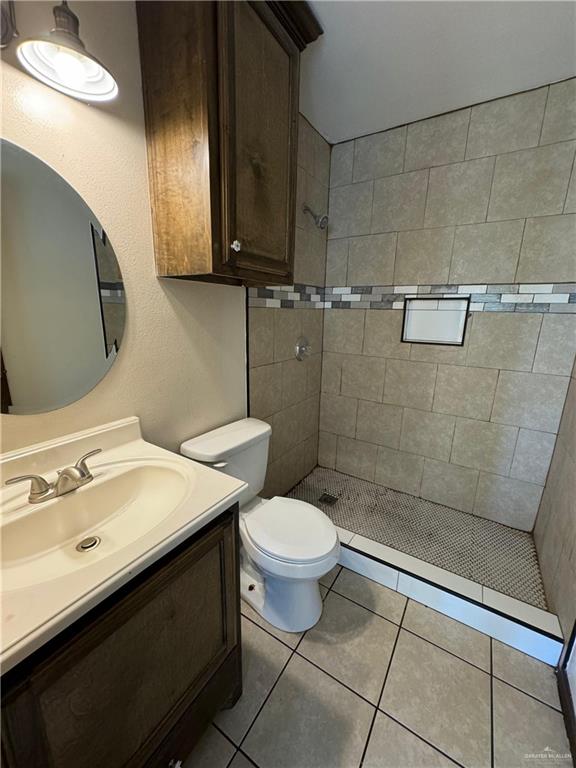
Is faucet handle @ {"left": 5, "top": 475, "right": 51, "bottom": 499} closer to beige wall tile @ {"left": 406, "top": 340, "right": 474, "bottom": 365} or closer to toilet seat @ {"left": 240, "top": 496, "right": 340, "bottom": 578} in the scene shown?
toilet seat @ {"left": 240, "top": 496, "right": 340, "bottom": 578}

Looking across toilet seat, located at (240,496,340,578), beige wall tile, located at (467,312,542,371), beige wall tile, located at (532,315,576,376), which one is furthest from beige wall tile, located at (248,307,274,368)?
beige wall tile, located at (532,315,576,376)

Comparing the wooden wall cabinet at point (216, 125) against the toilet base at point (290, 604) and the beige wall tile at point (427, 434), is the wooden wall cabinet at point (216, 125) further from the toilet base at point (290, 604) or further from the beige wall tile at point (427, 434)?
the beige wall tile at point (427, 434)

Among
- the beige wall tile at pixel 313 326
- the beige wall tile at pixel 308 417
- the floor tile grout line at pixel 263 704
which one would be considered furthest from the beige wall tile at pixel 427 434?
the floor tile grout line at pixel 263 704

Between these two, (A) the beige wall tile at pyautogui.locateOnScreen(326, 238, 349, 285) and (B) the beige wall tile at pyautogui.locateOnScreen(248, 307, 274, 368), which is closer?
(B) the beige wall tile at pyautogui.locateOnScreen(248, 307, 274, 368)

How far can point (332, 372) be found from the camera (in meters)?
2.25

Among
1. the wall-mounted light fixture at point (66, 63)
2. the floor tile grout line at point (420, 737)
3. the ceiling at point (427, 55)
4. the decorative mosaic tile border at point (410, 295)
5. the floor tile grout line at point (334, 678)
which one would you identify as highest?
the ceiling at point (427, 55)

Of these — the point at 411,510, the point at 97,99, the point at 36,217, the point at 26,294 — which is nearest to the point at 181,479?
the point at 26,294

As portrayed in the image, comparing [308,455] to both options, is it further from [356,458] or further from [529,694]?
[529,694]

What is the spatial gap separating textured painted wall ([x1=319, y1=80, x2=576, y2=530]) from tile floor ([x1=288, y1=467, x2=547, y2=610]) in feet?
0.31

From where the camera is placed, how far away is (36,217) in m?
0.82

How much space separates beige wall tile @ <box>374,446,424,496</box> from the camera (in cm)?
205

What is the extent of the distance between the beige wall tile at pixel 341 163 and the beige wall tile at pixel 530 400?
1.48m

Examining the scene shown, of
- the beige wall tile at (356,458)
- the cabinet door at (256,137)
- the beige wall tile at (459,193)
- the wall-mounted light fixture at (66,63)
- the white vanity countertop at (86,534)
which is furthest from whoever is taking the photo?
the beige wall tile at (356,458)

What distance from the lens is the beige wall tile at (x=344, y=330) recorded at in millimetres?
2094
